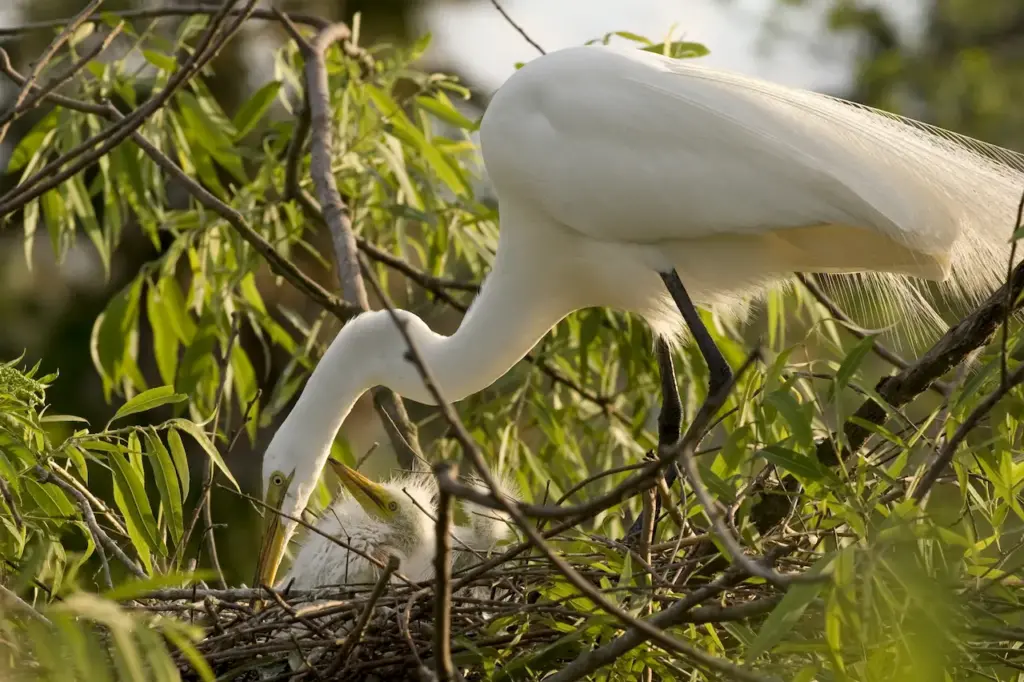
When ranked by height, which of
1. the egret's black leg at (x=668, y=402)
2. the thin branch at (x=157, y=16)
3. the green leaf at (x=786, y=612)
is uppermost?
the thin branch at (x=157, y=16)

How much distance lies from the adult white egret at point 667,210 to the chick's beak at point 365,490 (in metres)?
0.10

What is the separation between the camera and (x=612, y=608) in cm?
106

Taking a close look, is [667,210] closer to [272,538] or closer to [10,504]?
[272,538]

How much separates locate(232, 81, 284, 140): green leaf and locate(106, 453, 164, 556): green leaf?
4.07ft

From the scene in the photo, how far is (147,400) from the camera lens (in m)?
1.71

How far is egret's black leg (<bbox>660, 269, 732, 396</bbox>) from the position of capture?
6.98ft

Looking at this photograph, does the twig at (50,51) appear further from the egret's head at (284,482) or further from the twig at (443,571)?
the twig at (443,571)

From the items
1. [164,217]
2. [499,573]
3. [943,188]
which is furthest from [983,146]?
[164,217]

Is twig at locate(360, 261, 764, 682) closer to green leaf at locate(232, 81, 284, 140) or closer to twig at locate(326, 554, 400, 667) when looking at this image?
twig at locate(326, 554, 400, 667)

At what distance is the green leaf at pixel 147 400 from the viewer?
1.69 m

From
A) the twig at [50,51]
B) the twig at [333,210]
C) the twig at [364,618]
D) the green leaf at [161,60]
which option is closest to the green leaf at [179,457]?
the twig at [364,618]

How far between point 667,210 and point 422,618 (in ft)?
2.51

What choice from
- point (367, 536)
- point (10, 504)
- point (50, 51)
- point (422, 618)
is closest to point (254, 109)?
point (50, 51)

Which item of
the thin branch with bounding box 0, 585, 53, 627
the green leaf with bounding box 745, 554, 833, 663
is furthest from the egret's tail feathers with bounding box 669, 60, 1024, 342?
the thin branch with bounding box 0, 585, 53, 627
